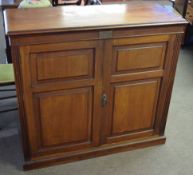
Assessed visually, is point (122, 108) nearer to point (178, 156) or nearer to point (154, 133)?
point (154, 133)

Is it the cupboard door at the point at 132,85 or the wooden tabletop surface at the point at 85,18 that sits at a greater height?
the wooden tabletop surface at the point at 85,18

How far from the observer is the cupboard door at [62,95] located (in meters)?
1.61

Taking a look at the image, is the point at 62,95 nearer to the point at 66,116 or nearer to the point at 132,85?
the point at 66,116

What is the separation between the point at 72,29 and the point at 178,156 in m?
1.19

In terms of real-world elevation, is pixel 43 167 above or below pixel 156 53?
below

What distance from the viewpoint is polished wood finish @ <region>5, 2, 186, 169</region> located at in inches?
62.8

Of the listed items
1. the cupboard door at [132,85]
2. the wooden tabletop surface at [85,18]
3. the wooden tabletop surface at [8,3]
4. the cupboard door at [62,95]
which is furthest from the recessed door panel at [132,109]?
the wooden tabletop surface at [8,3]

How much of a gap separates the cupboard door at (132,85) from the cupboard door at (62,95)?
3.1 inches

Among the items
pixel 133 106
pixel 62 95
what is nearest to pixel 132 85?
pixel 133 106

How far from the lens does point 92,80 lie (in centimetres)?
177

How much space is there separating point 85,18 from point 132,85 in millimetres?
502

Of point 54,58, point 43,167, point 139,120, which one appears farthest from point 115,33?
point 43,167

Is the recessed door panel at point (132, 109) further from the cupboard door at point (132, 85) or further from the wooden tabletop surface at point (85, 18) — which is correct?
the wooden tabletop surface at point (85, 18)

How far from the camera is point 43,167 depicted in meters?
1.98
